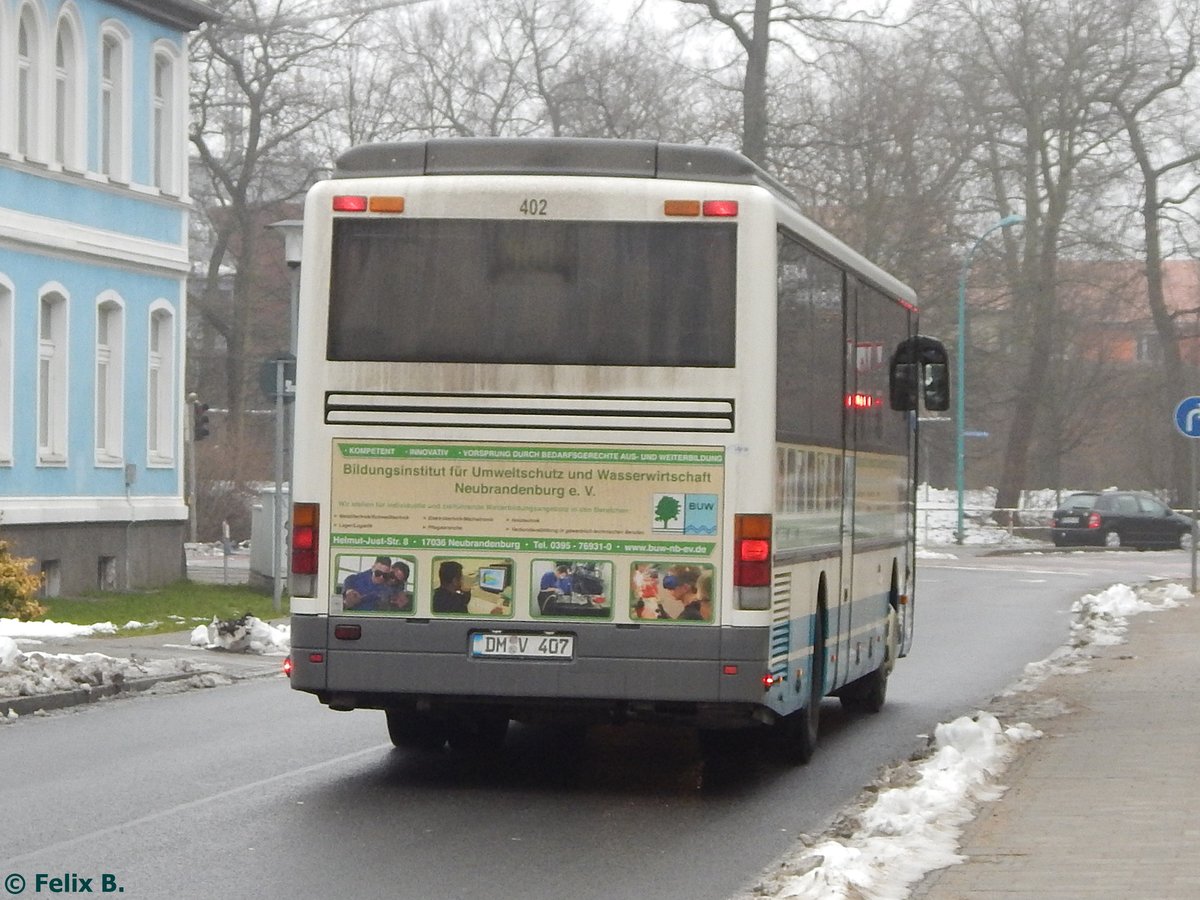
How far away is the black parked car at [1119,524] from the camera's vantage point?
5794cm

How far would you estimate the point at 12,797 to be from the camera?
1155 cm

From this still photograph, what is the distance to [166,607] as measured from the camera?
99.6ft

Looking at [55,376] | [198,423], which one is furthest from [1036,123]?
[55,376]

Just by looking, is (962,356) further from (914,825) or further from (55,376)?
(914,825)

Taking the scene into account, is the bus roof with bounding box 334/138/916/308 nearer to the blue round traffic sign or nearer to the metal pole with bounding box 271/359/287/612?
the metal pole with bounding box 271/359/287/612

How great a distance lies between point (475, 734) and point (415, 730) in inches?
21.2

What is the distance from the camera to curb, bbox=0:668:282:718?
53.6 ft

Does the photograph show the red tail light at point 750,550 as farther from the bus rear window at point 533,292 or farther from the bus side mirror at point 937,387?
the bus side mirror at point 937,387

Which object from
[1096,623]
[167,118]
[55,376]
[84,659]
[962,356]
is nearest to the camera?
[84,659]

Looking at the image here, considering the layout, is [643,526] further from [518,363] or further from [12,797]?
[12,797]

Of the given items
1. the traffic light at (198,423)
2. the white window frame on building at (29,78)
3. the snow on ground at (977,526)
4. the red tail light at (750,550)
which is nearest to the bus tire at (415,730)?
the red tail light at (750,550)

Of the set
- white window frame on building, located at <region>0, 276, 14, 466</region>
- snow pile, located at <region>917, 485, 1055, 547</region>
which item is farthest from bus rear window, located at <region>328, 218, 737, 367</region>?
snow pile, located at <region>917, 485, 1055, 547</region>

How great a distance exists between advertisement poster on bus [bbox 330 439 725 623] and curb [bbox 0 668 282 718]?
5466 millimetres

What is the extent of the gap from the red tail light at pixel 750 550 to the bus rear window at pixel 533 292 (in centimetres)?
79
